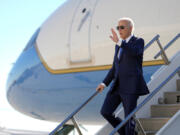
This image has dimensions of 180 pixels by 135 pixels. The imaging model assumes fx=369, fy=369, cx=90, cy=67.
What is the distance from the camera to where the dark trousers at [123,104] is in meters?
3.44

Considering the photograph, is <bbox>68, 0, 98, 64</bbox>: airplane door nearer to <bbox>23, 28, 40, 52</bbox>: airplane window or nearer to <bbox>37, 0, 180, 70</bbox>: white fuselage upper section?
<bbox>37, 0, 180, 70</bbox>: white fuselage upper section

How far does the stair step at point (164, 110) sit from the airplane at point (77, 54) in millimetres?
1741

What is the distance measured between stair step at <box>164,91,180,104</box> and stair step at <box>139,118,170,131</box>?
1.76ft

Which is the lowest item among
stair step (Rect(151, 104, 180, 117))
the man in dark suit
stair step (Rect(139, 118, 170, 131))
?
stair step (Rect(139, 118, 170, 131))

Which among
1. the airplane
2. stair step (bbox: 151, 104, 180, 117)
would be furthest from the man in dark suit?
the airplane

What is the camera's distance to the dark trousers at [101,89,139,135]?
11.3 feet

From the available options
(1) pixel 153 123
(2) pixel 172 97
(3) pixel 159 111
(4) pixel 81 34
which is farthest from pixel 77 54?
(1) pixel 153 123

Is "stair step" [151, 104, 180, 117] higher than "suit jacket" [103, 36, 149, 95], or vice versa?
"suit jacket" [103, 36, 149, 95]

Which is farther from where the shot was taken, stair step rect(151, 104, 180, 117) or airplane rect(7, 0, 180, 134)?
airplane rect(7, 0, 180, 134)

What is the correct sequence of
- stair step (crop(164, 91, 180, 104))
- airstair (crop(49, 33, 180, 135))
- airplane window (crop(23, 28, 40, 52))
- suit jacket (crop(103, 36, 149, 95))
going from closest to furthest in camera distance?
suit jacket (crop(103, 36, 149, 95)), airstair (crop(49, 33, 180, 135)), stair step (crop(164, 91, 180, 104)), airplane window (crop(23, 28, 40, 52))

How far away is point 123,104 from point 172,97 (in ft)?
3.85

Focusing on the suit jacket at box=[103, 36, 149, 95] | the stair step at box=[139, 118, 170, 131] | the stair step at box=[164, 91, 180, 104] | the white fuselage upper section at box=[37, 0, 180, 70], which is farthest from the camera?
the white fuselage upper section at box=[37, 0, 180, 70]

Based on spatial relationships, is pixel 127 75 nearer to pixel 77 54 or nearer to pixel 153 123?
pixel 153 123

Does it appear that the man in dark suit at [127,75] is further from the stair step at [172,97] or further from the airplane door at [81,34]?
the airplane door at [81,34]
